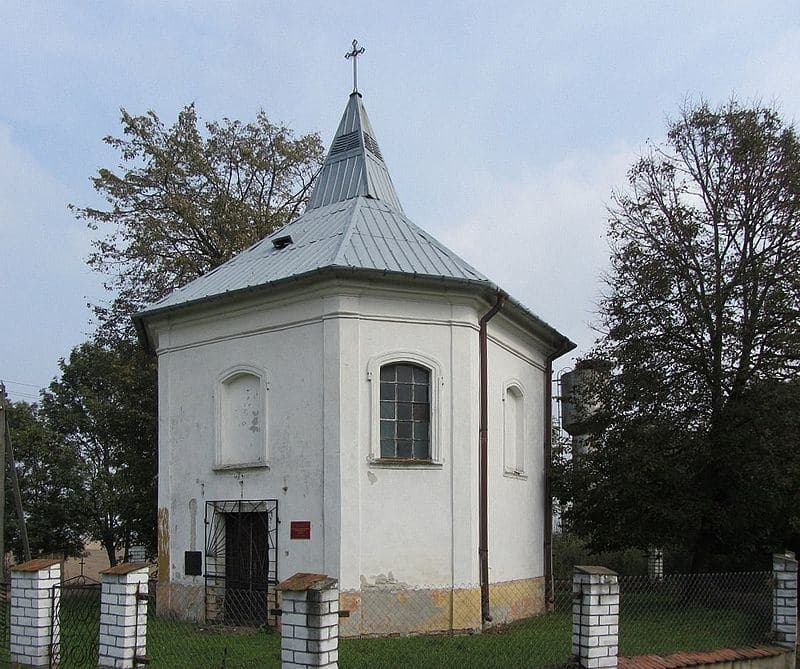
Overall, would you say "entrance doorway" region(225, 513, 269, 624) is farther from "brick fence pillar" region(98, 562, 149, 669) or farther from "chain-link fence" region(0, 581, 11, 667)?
"brick fence pillar" region(98, 562, 149, 669)

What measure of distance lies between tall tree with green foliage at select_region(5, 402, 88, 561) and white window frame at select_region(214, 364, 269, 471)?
14672 millimetres

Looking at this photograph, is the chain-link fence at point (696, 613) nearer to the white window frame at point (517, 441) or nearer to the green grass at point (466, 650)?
the green grass at point (466, 650)

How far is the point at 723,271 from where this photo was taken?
15.7 m

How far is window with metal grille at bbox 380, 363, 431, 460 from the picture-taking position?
41.2 ft

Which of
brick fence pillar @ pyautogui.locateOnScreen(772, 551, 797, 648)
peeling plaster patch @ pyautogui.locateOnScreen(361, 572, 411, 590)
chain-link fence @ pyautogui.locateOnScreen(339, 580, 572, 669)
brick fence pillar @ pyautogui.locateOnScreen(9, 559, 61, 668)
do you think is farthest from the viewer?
peeling plaster patch @ pyautogui.locateOnScreen(361, 572, 411, 590)

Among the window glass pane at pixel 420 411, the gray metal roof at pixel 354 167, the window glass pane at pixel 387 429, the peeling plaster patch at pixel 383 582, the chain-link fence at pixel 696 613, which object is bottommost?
the chain-link fence at pixel 696 613

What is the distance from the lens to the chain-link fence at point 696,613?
10.8 meters

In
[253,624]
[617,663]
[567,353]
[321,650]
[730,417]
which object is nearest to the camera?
[321,650]

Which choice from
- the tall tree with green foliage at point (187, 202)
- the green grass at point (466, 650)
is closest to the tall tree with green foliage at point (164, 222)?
the tall tree with green foliage at point (187, 202)

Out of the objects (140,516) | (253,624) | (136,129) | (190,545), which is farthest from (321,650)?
(136,129)

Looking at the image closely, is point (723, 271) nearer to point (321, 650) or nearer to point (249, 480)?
point (249, 480)

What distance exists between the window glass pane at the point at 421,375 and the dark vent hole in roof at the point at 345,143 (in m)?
6.46

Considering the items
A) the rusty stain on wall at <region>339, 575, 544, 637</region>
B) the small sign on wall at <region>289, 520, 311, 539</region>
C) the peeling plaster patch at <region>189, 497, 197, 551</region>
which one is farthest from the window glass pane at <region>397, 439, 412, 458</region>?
the peeling plaster patch at <region>189, 497, 197, 551</region>

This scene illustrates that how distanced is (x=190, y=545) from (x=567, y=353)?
8393 mm
